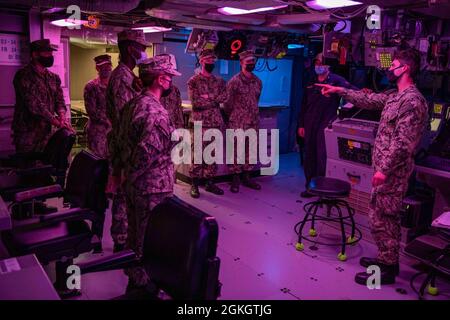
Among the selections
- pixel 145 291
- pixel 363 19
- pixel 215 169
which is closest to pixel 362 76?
pixel 363 19

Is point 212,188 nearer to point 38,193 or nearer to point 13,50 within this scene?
point 38,193

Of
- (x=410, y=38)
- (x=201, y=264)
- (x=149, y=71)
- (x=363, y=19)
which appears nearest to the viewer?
(x=201, y=264)

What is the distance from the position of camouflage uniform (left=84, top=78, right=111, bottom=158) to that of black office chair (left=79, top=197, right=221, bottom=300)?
3303 millimetres

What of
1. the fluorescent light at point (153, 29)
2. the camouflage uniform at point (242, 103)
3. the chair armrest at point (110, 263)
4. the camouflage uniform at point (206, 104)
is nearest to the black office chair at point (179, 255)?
the chair armrest at point (110, 263)

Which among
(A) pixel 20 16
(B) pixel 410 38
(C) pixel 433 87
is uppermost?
(A) pixel 20 16

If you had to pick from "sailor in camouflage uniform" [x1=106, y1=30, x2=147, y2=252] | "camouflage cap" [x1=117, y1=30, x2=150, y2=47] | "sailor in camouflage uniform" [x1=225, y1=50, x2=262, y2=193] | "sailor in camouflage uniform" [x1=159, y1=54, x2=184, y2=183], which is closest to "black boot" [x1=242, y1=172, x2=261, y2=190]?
"sailor in camouflage uniform" [x1=225, y1=50, x2=262, y2=193]

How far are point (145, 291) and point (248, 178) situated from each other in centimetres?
389

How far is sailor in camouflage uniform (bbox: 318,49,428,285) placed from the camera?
9.80ft

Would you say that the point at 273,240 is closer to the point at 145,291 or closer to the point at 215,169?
the point at 215,169

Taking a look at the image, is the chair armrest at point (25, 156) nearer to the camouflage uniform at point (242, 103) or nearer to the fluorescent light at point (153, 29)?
the camouflage uniform at point (242, 103)

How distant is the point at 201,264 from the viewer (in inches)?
64.9

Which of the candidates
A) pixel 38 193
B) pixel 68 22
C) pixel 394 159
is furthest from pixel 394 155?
pixel 68 22

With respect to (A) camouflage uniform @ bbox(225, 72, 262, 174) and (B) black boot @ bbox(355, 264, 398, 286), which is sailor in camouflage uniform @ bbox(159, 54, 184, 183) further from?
(B) black boot @ bbox(355, 264, 398, 286)

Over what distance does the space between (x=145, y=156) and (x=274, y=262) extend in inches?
63.0
